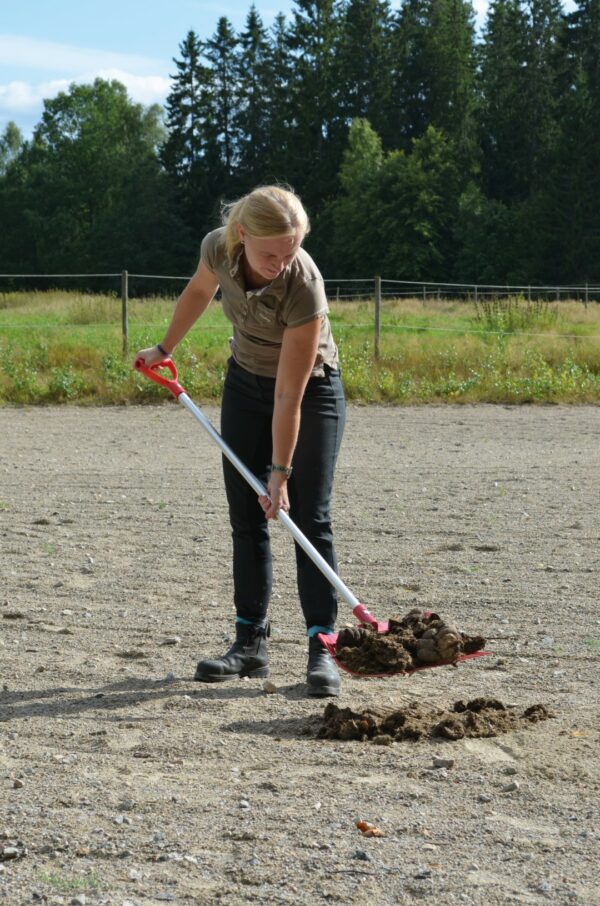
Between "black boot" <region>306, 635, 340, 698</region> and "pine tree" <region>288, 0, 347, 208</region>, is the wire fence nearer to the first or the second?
"black boot" <region>306, 635, 340, 698</region>

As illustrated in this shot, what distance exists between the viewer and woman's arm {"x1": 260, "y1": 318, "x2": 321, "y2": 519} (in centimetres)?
412

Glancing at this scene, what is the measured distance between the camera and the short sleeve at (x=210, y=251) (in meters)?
4.35

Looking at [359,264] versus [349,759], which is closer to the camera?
[349,759]

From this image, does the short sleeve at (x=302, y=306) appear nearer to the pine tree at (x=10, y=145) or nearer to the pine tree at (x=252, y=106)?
the pine tree at (x=252, y=106)

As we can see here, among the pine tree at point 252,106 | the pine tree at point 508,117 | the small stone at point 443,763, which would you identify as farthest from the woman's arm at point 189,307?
the pine tree at point 252,106

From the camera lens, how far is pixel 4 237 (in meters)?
76.2

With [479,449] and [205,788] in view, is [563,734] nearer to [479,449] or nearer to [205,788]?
[205,788]

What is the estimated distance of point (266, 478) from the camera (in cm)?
470

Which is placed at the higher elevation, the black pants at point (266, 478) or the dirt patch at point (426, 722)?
the black pants at point (266, 478)

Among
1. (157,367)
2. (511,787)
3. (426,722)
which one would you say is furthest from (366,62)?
(511,787)

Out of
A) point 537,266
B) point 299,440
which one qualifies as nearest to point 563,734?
point 299,440

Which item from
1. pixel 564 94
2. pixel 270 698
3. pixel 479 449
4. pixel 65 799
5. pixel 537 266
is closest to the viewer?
pixel 65 799

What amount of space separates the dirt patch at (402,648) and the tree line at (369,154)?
58.2 metres

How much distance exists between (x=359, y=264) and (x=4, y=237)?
24.0 m
